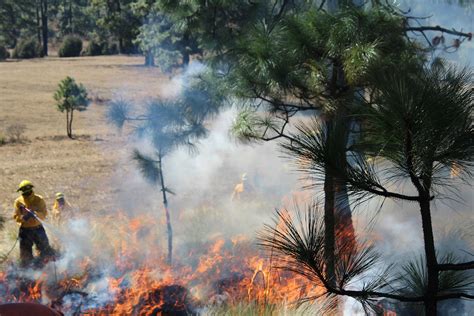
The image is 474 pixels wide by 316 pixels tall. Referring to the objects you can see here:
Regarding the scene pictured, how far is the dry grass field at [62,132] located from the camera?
11.5 m

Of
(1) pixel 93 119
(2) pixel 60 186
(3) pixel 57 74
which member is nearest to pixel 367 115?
(2) pixel 60 186

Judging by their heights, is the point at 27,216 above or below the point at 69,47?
below

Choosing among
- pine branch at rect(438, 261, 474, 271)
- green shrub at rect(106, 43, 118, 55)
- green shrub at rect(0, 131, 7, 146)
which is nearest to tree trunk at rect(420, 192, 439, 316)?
pine branch at rect(438, 261, 474, 271)

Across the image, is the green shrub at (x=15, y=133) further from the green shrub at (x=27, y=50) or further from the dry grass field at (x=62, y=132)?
the green shrub at (x=27, y=50)

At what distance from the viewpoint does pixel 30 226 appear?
6.93 m

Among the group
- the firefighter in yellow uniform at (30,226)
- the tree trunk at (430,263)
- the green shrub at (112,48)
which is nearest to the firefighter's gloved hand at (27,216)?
the firefighter in yellow uniform at (30,226)

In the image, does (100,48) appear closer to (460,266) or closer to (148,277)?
(148,277)

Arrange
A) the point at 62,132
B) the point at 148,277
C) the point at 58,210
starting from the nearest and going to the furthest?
the point at 148,277 → the point at 58,210 → the point at 62,132

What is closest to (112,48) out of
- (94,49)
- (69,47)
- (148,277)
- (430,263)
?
(94,49)

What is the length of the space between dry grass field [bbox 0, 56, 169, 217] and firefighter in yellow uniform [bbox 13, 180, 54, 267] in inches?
112

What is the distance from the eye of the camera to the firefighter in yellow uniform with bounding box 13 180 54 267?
692 cm

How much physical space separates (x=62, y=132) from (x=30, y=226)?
9797mm

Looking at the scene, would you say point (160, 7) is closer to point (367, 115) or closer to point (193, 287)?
point (193, 287)

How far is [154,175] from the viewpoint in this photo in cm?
738
